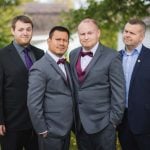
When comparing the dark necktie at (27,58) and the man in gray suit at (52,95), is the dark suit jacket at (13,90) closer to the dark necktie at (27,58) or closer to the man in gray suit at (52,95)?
the dark necktie at (27,58)

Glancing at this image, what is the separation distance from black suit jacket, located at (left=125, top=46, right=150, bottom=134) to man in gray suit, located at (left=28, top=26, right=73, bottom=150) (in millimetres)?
641

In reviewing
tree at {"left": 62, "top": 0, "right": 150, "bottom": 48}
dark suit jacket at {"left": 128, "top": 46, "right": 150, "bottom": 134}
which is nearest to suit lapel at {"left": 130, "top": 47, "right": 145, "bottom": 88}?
dark suit jacket at {"left": 128, "top": 46, "right": 150, "bottom": 134}

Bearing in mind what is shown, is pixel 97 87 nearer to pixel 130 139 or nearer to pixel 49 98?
pixel 49 98

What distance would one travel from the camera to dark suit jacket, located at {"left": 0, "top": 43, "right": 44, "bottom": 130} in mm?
4449

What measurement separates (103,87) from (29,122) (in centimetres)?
92

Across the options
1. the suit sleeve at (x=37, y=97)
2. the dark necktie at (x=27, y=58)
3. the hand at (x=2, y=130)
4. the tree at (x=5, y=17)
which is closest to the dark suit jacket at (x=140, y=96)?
the suit sleeve at (x=37, y=97)

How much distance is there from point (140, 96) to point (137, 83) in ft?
0.46

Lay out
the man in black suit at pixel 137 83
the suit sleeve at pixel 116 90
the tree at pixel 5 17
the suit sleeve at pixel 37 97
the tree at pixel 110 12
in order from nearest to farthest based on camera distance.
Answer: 1. the suit sleeve at pixel 37 97
2. the suit sleeve at pixel 116 90
3. the man in black suit at pixel 137 83
4. the tree at pixel 110 12
5. the tree at pixel 5 17

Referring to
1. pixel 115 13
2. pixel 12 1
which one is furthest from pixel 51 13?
pixel 115 13

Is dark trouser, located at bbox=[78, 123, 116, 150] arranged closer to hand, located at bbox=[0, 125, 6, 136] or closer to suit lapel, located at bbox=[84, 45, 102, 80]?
suit lapel, located at bbox=[84, 45, 102, 80]

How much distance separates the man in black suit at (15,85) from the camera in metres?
4.46

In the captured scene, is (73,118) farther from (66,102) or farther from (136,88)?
(136,88)

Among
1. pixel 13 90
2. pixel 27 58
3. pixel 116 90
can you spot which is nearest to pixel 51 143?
pixel 13 90

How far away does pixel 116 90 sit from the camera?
169 inches
